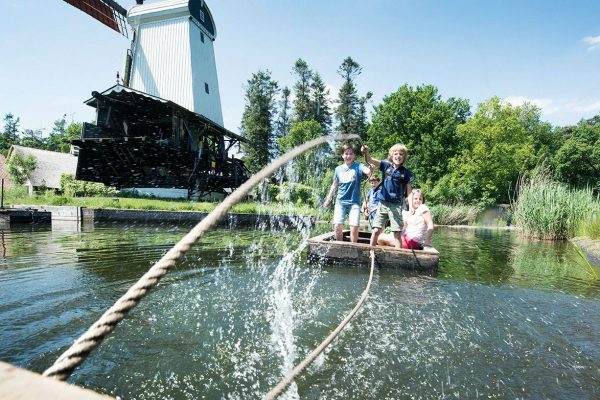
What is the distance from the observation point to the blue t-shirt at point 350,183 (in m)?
6.08

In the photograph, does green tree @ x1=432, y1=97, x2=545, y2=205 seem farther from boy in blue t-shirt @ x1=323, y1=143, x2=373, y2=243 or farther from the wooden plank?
the wooden plank

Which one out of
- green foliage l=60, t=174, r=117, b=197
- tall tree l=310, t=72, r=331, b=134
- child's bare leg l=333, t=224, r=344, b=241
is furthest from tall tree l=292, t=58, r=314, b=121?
child's bare leg l=333, t=224, r=344, b=241

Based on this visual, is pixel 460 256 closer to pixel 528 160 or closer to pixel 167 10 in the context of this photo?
pixel 167 10

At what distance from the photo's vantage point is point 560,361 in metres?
2.78

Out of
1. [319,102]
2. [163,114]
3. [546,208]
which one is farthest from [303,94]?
[546,208]

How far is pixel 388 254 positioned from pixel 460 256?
389 centimetres

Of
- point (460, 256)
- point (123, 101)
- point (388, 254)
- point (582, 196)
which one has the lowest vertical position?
point (460, 256)

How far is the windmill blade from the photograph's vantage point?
2486 centimetres

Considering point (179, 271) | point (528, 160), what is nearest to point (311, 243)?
point (179, 271)

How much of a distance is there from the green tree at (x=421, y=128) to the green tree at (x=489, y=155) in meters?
1.43

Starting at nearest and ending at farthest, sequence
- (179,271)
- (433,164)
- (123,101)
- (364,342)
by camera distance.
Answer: (364,342) < (179,271) < (123,101) < (433,164)

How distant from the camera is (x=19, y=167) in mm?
29766

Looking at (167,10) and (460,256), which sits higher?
(167,10)

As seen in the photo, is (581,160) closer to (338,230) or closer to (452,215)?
(452,215)
